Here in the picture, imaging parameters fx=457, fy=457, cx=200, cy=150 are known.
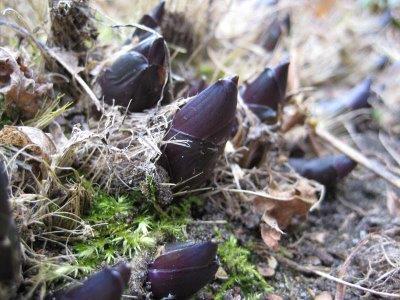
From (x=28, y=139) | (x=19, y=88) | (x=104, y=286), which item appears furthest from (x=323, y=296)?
(x=19, y=88)

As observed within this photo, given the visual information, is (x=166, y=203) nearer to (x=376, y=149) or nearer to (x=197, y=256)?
(x=197, y=256)

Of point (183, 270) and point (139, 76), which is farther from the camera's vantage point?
point (139, 76)

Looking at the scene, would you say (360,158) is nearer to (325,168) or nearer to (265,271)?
(325,168)

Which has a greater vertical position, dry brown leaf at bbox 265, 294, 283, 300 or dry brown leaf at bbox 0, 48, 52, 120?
dry brown leaf at bbox 0, 48, 52, 120

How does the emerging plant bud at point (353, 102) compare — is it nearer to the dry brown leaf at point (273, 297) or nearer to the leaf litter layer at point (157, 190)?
the leaf litter layer at point (157, 190)

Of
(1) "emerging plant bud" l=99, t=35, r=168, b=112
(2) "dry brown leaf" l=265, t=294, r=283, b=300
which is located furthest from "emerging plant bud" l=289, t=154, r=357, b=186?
(1) "emerging plant bud" l=99, t=35, r=168, b=112

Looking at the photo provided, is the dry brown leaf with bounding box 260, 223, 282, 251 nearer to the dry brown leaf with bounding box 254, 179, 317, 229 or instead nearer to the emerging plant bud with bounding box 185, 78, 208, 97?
the dry brown leaf with bounding box 254, 179, 317, 229
